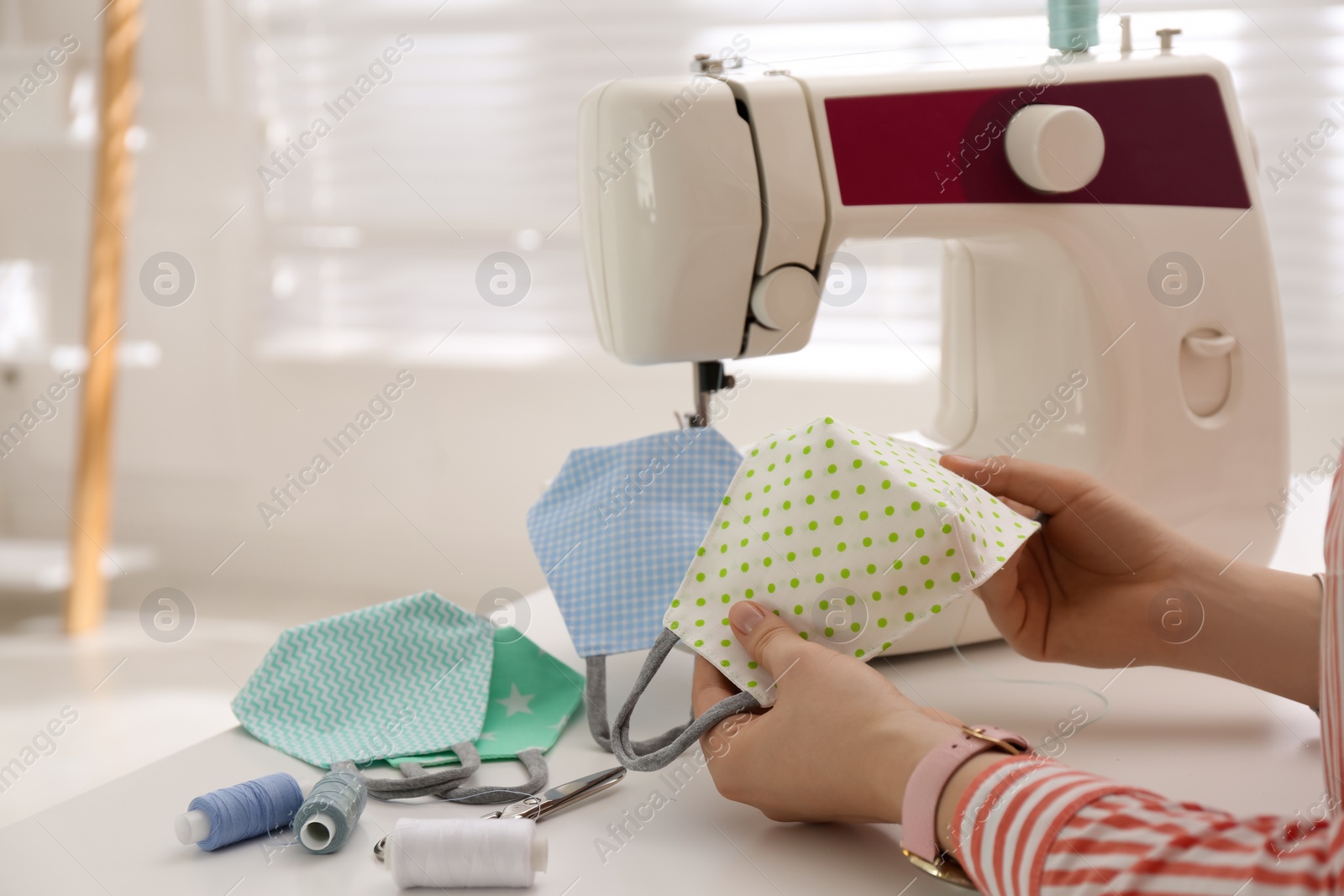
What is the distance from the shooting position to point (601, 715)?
839 mm

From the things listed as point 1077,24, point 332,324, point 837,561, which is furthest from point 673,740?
point 332,324

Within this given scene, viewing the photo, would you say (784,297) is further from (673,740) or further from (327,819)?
(327,819)

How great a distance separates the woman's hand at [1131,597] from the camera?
2.77 ft

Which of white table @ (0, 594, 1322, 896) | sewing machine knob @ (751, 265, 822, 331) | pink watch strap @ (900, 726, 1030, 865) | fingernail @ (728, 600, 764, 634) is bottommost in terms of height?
white table @ (0, 594, 1322, 896)

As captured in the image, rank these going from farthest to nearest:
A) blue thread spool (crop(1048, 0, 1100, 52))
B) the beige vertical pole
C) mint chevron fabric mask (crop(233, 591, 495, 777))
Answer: the beige vertical pole < blue thread spool (crop(1048, 0, 1100, 52)) < mint chevron fabric mask (crop(233, 591, 495, 777))

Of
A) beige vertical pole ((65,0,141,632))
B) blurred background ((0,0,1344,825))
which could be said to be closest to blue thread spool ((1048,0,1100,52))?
blurred background ((0,0,1344,825))

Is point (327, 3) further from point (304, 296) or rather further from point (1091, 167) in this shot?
point (1091, 167)

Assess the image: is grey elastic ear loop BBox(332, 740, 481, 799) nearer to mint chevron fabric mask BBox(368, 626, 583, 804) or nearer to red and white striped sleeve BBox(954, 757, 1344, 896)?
mint chevron fabric mask BBox(368, 626, 583, 804)

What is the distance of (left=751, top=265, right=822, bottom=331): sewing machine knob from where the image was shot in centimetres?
96

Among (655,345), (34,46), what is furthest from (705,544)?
(34,46)

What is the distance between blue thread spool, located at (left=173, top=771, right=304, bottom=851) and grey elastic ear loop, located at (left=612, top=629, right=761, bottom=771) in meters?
0.21

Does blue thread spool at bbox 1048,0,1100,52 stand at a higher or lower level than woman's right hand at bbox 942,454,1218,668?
higher

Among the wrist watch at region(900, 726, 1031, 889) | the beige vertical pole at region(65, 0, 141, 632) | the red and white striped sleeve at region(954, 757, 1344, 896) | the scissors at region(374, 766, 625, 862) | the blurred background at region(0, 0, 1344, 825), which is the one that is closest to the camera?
the red and white striped sleeve at region(954, 757, 1344, 896)

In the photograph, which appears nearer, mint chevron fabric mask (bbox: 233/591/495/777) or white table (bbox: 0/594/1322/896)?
white table (bbox: 0/594/1322/896)
